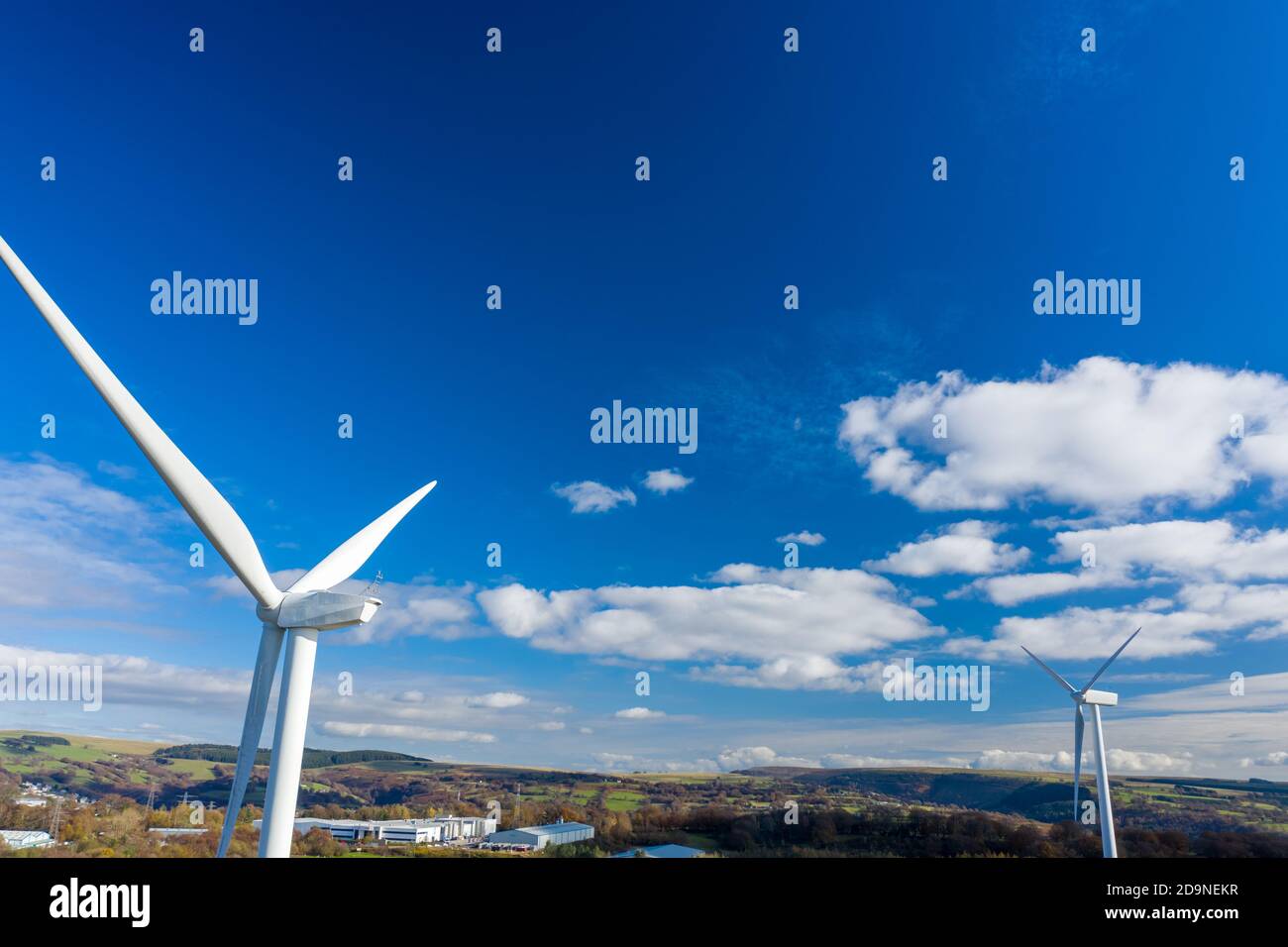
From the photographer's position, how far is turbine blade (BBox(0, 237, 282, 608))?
24.0 meters

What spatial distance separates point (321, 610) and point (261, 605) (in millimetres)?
3224

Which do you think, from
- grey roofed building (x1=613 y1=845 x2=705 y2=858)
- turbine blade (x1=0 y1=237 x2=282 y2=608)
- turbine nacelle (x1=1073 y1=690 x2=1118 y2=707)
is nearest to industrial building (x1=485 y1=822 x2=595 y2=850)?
grey roofed building (x1=613 y1=845 x2=705 y2=858)

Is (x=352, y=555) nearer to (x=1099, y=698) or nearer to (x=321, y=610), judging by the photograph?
(x=321, y=610)

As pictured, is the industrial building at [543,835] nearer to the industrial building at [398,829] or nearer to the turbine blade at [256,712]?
the industrial building at [398,829]

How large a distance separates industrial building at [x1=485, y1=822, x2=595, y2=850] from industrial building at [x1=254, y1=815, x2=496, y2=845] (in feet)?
15.4

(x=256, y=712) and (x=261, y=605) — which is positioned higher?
(x=261, y=605)

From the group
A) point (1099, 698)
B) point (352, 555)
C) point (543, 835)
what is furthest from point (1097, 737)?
point (543, 835)

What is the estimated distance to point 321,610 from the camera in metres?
29.4

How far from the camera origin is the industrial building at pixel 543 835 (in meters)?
113

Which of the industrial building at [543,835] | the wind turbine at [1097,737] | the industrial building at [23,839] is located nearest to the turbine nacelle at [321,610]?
the wind turbine at [1097,737]

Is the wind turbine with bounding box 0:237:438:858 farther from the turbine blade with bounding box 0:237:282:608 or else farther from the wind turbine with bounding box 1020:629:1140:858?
the wind turbine with bounding box 1020:629:1140:858
